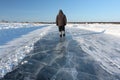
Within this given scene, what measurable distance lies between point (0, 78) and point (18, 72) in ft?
2.35

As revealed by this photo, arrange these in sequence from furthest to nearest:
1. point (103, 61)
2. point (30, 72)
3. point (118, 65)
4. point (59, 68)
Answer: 1. point (103, 61)
2. point (118, 65)
3. point (59, 68)
4. point (30, 72)

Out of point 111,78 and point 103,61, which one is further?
point 103,61

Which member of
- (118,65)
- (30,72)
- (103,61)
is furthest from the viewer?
(103,61)

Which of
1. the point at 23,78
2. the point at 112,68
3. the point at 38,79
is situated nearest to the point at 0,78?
the point at 23,78

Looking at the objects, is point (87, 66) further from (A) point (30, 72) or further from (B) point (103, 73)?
(A) point (30, 72)

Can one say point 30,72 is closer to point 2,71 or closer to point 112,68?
point 2,71

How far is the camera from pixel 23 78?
6059 mm

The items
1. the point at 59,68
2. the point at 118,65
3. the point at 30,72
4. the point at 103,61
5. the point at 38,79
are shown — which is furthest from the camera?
the point at 103,61

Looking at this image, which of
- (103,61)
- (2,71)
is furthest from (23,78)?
(103,61)

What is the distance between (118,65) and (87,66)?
105cm

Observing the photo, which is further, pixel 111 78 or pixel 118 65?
pixel 118 65

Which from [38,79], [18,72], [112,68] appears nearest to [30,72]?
[18,72]

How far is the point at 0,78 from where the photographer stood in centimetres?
609

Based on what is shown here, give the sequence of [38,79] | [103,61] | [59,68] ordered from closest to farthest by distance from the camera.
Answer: [38,79]
[59,68]
[103,61]
